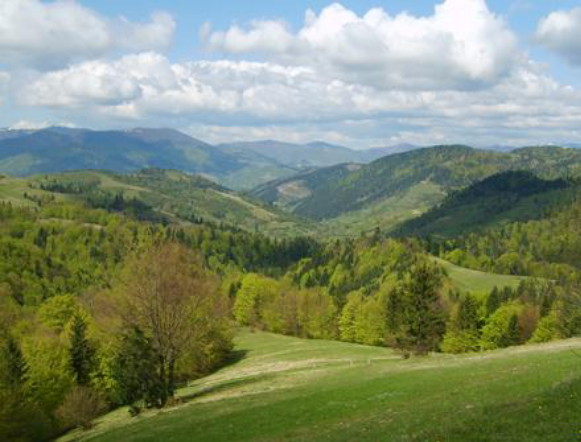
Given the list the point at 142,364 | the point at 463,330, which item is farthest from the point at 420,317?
the point at 463,330

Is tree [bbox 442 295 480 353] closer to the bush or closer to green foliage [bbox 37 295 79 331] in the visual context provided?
the bush

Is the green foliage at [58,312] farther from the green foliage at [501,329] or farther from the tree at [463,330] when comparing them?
the green foliage at [501,329]

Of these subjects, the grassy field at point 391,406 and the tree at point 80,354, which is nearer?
the grassy field at point 391,406

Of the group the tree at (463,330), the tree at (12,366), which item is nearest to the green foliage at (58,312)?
the tree at (12,366)

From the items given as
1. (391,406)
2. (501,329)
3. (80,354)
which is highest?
(391,406)

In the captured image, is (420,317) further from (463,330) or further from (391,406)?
(463,330)

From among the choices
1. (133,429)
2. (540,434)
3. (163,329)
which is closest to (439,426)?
(540,434)

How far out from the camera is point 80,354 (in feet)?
292

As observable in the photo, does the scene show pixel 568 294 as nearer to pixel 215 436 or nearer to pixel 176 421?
pixel 215 436

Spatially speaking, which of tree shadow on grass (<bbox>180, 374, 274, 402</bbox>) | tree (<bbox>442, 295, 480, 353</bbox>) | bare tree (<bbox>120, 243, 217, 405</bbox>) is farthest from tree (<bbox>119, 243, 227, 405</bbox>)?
tree (<bbox>442, 295, 480, 353</bbox>)

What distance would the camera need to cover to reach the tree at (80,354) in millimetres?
88188

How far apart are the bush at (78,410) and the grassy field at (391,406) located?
13973 mm

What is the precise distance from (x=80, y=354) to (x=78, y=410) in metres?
21.3

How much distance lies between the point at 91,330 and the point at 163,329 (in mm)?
47970
